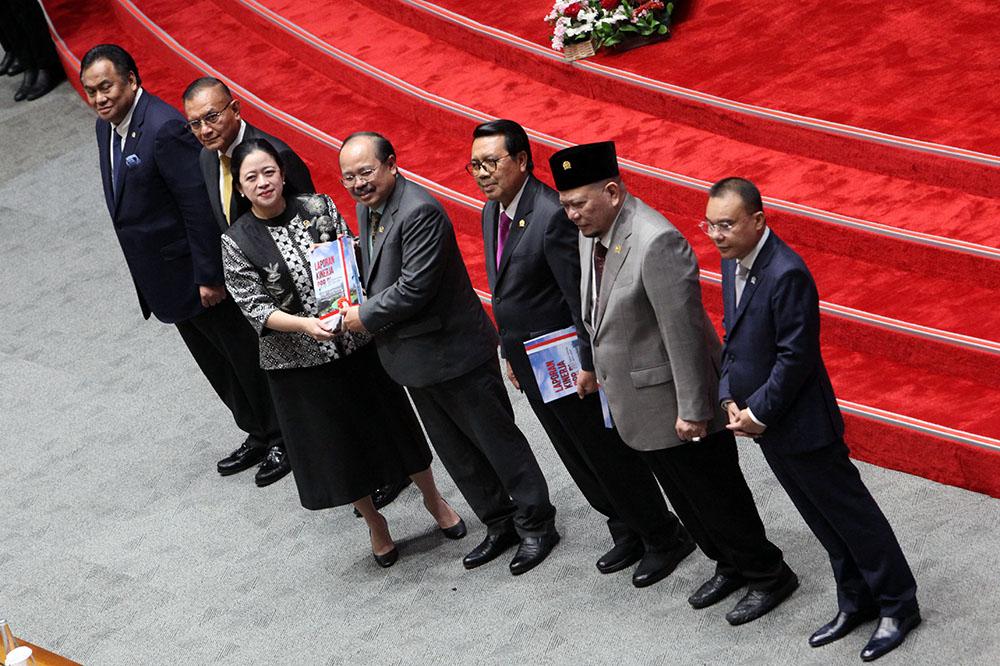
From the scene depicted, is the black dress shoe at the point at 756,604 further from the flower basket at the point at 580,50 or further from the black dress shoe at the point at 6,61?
the black dress shoe at the point at 6,61

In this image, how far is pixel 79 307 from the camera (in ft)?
18.4

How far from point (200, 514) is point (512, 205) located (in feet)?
5.92

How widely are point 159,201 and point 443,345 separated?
52.6 inches

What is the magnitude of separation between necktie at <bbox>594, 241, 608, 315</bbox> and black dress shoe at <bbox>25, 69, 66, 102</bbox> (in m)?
5.69

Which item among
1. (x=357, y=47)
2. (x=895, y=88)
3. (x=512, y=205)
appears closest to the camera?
(x=512, y=205)

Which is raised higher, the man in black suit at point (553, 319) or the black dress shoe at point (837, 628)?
the man in black suit at point (553, 319)

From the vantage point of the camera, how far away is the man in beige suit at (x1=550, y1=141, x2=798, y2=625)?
2832 mm

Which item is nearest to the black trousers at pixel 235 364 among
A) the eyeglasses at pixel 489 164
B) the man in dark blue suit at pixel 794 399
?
the eyeglasses at pixel 489 164

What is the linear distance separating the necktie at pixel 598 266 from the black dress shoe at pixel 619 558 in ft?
2.84

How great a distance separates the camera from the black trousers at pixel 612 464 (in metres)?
3.28

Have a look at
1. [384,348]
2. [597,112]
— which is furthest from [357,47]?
[384,348]

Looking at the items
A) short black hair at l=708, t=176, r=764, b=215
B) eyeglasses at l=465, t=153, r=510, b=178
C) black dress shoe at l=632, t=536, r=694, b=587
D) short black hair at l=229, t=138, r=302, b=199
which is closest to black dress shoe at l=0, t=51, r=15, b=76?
short black hair at l=229, t=138, r=302, b=199

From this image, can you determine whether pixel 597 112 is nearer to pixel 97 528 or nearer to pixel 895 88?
pixel 895 88

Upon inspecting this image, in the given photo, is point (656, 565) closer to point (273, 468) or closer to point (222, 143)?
point (273, 468)
